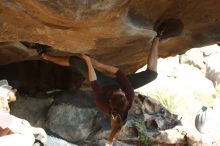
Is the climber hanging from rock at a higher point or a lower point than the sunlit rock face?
lower

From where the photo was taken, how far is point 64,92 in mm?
8461

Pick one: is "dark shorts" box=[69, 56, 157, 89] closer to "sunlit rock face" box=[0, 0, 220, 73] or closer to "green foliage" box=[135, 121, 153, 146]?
"sunlit rock face" box=[0, 0, 220, 73]

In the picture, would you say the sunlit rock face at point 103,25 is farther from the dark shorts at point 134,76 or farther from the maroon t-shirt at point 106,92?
the maroon t-shirt at point 106,92

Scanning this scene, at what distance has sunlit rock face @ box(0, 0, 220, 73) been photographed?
4453 millimetres

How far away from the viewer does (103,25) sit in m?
5.04

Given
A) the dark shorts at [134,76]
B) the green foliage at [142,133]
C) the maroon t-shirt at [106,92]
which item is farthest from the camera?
the green foliage at [142,133]

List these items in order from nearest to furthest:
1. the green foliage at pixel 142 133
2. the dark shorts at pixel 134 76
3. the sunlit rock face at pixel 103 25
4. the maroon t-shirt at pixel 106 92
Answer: the sunlit rock face at pixel 103 25
the maroon t-shirt at pixel 106 92
the dark shorts at pixel 134 76
the green foliage at pixel 142 133

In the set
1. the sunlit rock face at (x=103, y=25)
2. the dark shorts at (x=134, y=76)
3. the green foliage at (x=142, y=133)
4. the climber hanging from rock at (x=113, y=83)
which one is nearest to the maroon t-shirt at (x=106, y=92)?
the climber hanging from rock at (x=113, y=83)

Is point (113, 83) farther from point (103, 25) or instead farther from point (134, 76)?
point (103, 25)

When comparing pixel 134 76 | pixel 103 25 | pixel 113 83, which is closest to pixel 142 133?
pixel 134 76

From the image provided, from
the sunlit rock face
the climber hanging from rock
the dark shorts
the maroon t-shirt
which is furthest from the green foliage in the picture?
the maroon t-shirt

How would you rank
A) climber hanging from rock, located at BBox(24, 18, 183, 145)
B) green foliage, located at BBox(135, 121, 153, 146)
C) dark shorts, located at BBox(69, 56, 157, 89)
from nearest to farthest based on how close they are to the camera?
1. climber hanging from rock, located at BBox(24, 18, 183, 145)
2. dark shorts, located at BBox(69, 56, 157, 89)
3. green foliage, located at BBox(135, 121, 153, 146)

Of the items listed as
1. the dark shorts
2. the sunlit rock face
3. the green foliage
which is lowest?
the green foliage

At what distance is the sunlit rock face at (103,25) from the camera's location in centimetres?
445
